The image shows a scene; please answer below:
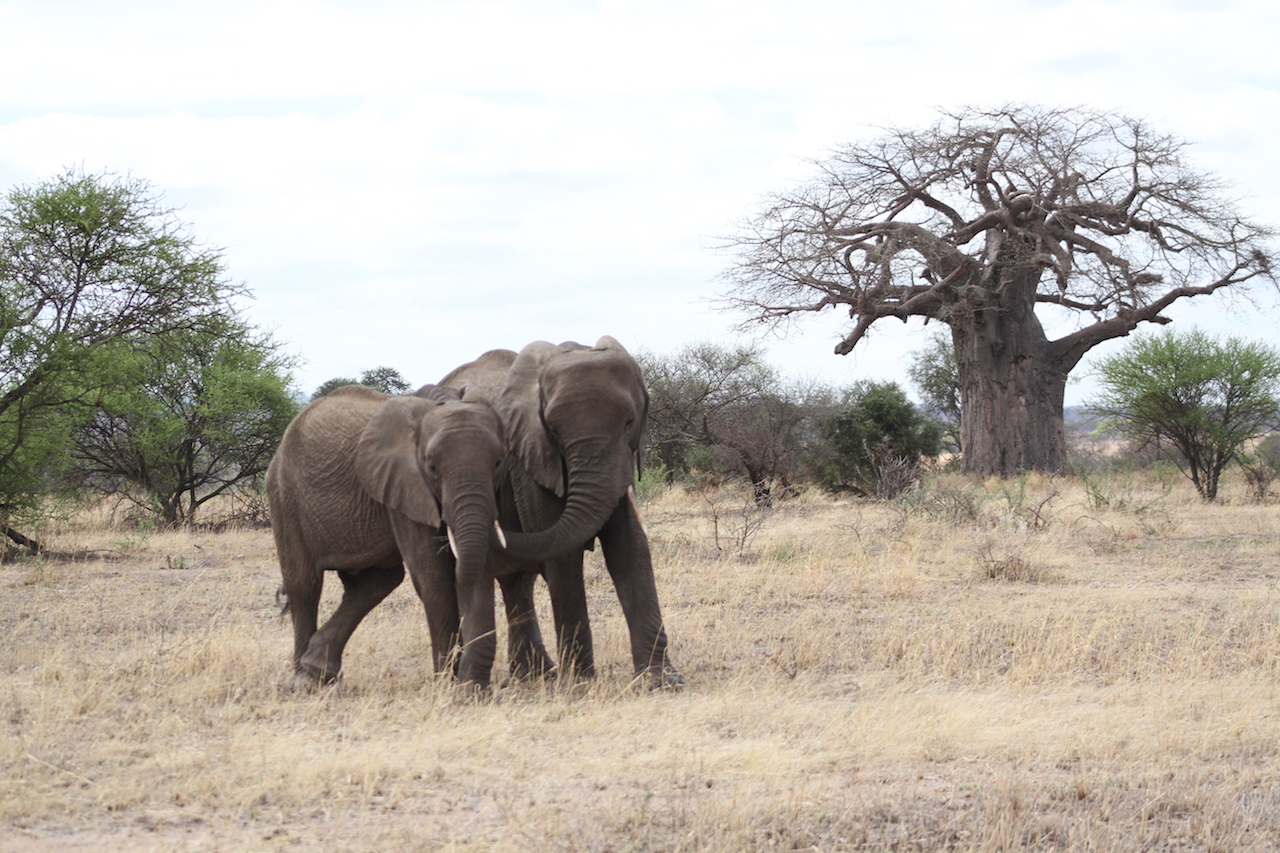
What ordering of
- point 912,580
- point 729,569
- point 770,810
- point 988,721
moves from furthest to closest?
point 729,569, point 912,580, point 988,721, point 770,810

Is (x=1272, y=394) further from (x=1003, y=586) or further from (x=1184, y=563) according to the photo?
(x=1003, y=586)

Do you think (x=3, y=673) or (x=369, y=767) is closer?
(x=369, y=767)

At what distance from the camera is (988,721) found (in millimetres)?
5332

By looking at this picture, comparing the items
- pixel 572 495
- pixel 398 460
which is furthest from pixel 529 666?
pixel 398 460

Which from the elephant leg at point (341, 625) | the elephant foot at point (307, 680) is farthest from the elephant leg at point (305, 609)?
the elephant foot at point (307, 680)

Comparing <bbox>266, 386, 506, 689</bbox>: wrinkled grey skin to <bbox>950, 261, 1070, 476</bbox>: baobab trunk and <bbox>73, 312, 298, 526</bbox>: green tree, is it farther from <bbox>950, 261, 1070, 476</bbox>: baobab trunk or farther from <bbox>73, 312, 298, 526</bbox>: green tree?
<bbox>950, 261, 1070, 476</bbox>: baobab trunk

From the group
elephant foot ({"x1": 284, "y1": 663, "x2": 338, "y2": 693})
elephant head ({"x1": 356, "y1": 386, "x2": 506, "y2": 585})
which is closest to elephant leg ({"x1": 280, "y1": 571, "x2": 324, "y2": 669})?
elephant foot ({"x1": 284, "y1": 663, "x2": 338, "y2": 693})

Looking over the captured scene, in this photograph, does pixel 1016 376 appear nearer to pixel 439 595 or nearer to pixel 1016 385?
pixel 1016 385

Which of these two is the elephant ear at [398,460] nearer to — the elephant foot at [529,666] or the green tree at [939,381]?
the elephant foot at [529,666]

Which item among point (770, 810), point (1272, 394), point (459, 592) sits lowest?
point (770, 810)

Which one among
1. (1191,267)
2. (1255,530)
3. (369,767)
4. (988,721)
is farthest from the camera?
(1191,267)

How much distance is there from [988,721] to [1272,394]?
19451mm

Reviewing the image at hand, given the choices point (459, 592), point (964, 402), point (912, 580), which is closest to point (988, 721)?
point (459, 592)

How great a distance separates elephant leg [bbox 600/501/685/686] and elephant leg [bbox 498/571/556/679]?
571 millimetres
